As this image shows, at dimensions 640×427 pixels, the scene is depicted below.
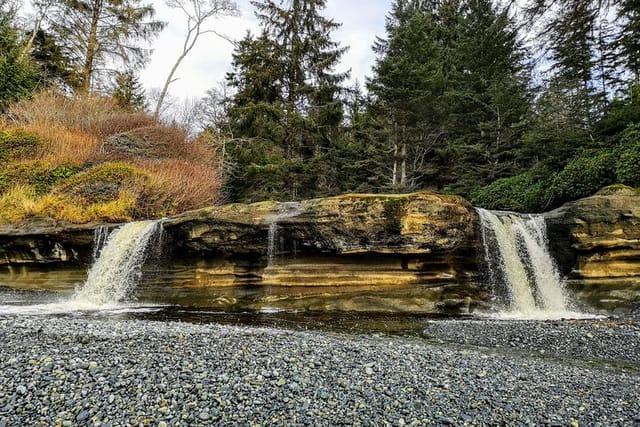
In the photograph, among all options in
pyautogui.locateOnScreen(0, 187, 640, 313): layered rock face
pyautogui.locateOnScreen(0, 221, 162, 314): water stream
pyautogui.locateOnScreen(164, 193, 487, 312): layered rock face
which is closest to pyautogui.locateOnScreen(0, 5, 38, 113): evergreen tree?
pyautogui.locateOnScreen(0, 187, 640, 313): layered rock face

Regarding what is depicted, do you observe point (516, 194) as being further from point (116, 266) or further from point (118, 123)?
point (118, 123)

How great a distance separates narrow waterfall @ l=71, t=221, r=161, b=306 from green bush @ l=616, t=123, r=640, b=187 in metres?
11.3

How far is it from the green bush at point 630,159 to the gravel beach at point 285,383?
5905 mm

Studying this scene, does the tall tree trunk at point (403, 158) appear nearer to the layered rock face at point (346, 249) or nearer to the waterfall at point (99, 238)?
the layered rock face at point (346, 249)

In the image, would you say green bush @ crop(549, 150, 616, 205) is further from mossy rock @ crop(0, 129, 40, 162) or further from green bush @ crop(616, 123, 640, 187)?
mossy rock @ crop(0, 129, 40, 162)

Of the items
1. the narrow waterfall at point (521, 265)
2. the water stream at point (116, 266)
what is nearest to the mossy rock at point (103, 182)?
the water stream at point (116, 266)

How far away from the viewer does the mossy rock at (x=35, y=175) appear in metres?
10.7

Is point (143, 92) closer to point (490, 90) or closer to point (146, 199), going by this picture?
point (146, 199)

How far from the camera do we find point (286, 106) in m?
18.0

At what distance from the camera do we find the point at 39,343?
3.90 m

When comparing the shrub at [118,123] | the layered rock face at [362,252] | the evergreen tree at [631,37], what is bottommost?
the layered rock face at [362,252]

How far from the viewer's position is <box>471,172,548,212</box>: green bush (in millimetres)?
11211

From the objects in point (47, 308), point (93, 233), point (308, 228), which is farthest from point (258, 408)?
point (93, 233)

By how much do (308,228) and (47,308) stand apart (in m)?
5.55
